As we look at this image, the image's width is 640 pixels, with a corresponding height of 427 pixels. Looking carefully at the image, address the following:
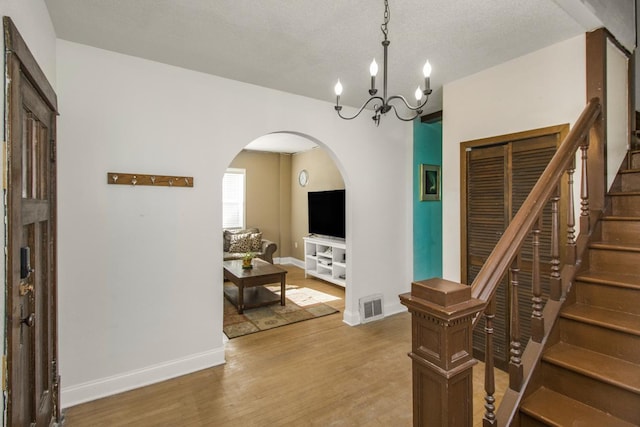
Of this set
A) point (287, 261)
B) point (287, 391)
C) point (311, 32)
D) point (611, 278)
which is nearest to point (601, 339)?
point (611, 278)

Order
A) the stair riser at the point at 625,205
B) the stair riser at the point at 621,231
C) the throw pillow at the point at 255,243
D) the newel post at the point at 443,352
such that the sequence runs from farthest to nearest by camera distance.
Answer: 1. the throw pillow at the point at 255,243
2. the stair riser at the point at 625,205
3. the stair riser at the point at 621,231
4. the newel post at the point at 443,352

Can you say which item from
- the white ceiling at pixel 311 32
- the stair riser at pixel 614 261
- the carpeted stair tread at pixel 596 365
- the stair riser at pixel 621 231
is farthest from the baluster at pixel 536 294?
the white ceiling at pixel 311 32

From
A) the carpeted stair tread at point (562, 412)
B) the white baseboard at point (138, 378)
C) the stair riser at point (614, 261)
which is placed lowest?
the white baseboard at point (138, 378)

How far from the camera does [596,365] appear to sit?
1478 millimetres

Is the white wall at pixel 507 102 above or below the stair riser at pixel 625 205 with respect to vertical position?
above

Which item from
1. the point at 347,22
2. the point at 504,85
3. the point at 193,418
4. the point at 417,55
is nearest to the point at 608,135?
the point at 504,85

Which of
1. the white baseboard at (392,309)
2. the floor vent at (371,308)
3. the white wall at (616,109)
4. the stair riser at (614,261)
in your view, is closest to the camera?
the stair riser at (614,261)

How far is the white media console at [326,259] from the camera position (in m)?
5.38

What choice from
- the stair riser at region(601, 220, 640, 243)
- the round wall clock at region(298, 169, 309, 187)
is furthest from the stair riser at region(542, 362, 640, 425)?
the round wall clock at region(298, 169, 309, 187)

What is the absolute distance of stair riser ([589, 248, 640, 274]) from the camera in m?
1.80

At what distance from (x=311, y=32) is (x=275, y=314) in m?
3.23

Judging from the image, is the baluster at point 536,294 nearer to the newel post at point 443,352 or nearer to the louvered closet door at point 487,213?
the newel post at point 443,352

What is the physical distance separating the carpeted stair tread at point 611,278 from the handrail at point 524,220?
592 mm

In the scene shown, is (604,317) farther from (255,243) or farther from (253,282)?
(255,243)
